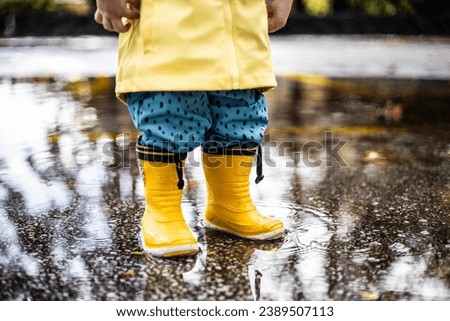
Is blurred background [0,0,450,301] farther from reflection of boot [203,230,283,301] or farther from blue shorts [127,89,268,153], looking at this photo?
blue shorts [127,89,268,153]

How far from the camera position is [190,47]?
2121 millimetres

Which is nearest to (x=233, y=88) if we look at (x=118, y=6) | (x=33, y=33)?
(x=118, y=6)

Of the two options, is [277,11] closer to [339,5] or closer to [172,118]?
[172,118]

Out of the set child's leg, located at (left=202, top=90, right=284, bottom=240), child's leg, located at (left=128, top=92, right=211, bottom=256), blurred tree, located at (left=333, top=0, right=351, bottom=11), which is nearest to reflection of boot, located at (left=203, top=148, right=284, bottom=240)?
child's leg, located at (left=202, top=90, right=284, bottom=240)

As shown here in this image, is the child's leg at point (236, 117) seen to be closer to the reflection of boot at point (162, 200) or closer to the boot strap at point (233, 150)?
the boot strap at point (233, 150)

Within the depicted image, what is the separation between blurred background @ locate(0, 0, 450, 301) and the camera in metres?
1.96

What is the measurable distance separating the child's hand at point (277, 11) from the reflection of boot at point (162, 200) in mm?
577

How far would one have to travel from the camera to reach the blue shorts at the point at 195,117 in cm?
217

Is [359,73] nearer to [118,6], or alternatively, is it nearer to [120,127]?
[120,127]

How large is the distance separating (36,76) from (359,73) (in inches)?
137

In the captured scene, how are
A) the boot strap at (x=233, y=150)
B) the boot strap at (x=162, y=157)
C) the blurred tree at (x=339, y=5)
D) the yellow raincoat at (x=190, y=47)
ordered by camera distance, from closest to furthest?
the yellow raincoat at (x=190, y=47), the boot strap at (x=162, y=157), the boot strap at (x=233, y=150), the blurred tree at (x=339, y=5)

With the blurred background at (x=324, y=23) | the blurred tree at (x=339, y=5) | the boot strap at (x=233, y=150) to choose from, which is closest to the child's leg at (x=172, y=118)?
the boot strap at (x=233, y=150)

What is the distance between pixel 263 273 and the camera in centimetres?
203

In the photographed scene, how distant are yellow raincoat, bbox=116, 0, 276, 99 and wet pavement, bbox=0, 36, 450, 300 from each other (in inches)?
20.5
